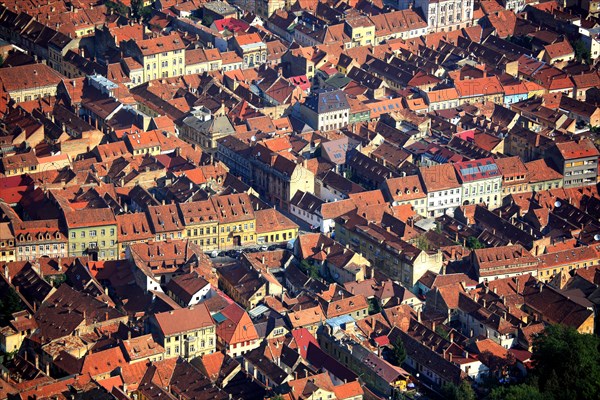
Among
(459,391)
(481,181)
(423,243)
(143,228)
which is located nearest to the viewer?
(459,391)

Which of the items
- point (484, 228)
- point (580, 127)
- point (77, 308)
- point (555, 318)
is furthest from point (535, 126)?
point (77, 308)

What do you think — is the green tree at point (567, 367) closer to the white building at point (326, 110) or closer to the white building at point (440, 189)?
the white building at point (440, 189)

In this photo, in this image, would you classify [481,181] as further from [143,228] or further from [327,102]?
[143,228]

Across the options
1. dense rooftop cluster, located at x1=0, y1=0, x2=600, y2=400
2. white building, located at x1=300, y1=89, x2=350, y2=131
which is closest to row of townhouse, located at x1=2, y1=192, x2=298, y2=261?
dense rooftop cluster, located at x1=0, y1=0, x2=600, y2=400

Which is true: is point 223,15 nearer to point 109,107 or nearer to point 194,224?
point 109,107

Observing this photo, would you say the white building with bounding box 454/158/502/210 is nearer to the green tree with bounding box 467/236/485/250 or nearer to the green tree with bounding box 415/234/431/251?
the green tree with bounding box 467/236/485/250

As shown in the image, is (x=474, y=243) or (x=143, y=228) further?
(x=474, y=243)

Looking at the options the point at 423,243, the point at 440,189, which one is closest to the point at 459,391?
the point at 423,243
